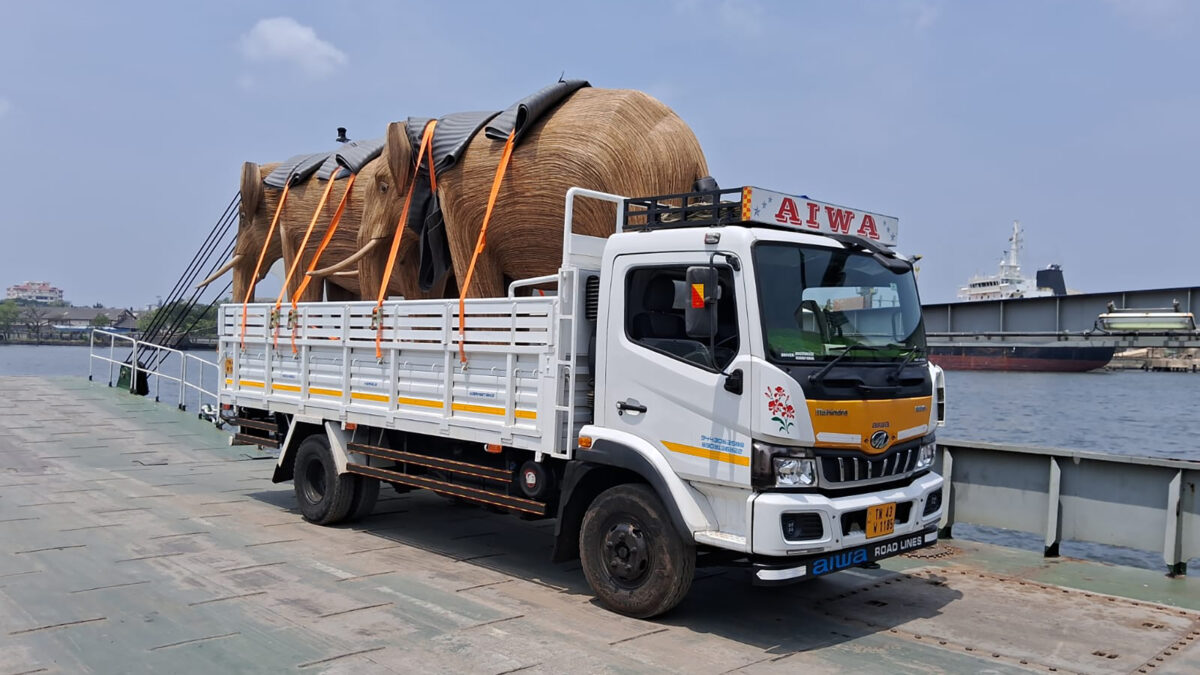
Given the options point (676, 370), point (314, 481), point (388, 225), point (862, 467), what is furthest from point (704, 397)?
point (314, 481)

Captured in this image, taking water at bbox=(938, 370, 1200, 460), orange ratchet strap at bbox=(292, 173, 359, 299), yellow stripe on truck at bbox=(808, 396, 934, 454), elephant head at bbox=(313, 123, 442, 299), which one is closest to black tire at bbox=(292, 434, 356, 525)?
elephant head at bbox=(313, 123, 442, 299)

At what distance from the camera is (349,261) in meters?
9.12

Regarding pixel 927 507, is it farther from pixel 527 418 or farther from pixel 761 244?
pixel 527 418

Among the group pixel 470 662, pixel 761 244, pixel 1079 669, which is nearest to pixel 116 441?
pixel 470 662

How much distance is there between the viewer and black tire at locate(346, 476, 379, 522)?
329 inches

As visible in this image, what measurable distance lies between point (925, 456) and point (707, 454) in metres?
1.76

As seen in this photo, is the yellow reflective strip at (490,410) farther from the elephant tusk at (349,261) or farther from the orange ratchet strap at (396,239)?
the elephant tusk at (349,261)

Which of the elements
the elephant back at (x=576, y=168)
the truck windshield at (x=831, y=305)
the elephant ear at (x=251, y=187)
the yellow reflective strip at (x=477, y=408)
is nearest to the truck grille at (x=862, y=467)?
the truck windshield at (x=831, y=305)

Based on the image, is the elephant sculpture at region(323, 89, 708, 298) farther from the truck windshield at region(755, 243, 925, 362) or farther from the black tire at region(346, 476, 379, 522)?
the black tire at region(346, 476, 379, 522)

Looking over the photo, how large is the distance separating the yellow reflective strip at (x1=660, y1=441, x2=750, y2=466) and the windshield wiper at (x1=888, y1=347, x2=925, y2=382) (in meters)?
1.14

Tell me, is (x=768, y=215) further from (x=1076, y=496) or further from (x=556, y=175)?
(x=1076, y=496)

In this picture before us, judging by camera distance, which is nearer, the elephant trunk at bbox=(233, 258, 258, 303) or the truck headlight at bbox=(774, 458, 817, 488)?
the truck headlight at bbox=(774, 458, 817, 488)

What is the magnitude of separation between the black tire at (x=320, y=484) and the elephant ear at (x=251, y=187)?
12.7 feet

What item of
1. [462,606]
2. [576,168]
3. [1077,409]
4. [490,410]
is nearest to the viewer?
[462,606]
